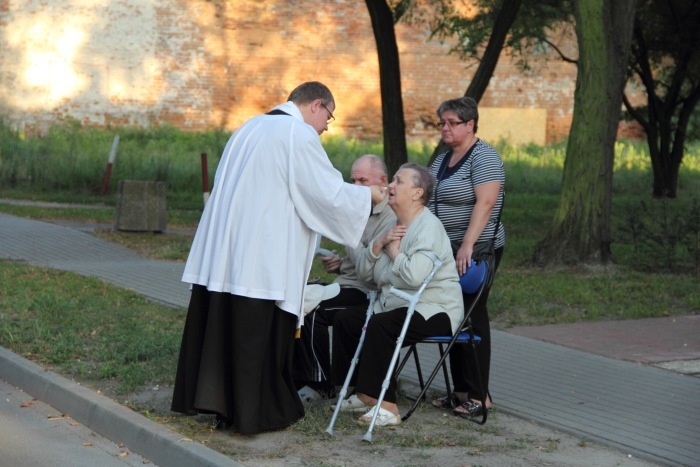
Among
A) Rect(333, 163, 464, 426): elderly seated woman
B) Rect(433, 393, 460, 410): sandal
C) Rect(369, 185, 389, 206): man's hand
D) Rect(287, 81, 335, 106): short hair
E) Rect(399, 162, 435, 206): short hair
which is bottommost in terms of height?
Rect(433, 393, 460, 410): sandal

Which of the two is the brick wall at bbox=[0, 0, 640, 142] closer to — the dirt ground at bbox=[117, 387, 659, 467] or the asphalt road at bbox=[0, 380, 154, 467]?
the asphalt road at bbox=[0, 380, 154, 467]

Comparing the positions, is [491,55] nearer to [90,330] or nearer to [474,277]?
[90,330]

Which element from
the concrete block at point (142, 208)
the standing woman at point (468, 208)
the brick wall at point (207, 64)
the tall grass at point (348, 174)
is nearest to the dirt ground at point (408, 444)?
the standing woman at point (468, 208)

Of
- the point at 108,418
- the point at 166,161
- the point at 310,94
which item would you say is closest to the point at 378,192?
the point at 310,94

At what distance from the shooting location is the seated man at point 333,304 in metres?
7.09

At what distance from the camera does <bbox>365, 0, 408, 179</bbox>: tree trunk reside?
18.5m

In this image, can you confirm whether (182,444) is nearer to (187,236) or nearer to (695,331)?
(695,331)

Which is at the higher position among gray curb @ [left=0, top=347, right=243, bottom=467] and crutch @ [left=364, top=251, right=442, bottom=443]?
crutch @ [left=364, top=251, right=442, bottom=443]

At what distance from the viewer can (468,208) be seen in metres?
7.16

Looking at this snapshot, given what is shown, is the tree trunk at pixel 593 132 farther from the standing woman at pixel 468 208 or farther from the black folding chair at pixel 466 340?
the black folding chair at pixel 466 340

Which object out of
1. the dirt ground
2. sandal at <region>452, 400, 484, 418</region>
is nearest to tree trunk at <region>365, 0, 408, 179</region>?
sandal at <region>452, 400, 484, 418</region>

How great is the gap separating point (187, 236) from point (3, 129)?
1503 cm

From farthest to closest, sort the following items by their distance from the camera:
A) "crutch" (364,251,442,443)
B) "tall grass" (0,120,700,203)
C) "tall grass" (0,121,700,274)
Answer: "tall grass" (0,120,700,203)
"tall grass" (0,121,700,274)
"crutch" (364,251,442,443)

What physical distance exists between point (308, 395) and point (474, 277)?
50.1 inches
